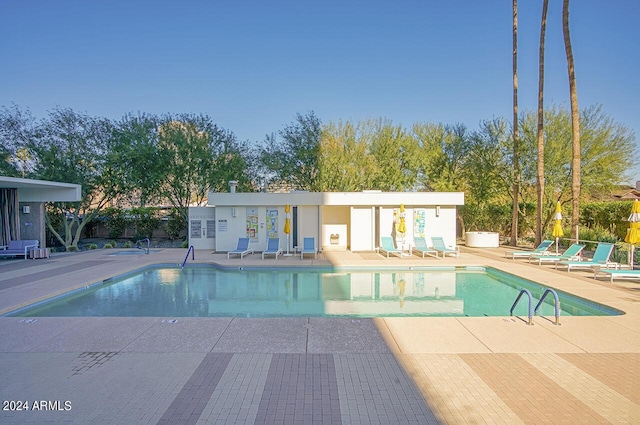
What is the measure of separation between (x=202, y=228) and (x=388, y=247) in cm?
859

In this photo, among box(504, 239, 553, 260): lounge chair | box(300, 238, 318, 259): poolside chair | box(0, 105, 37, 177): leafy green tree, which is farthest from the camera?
box(0, 105, 37, 177): leafy green tree

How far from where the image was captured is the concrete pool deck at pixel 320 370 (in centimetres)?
328

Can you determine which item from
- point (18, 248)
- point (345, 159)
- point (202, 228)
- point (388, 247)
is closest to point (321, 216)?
point (388, 247)

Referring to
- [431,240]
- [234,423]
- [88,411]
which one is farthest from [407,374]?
[431,240]

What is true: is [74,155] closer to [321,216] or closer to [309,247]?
[321,216]

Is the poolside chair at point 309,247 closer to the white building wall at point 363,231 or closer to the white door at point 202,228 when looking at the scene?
the white building wall at point 363,231

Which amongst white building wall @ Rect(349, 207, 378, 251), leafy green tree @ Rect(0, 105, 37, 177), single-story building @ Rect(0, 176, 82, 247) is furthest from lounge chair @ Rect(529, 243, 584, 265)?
leafy green tree @ Rect(0, 105, 37, 177)

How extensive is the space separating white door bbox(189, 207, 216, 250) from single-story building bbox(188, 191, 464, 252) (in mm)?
766

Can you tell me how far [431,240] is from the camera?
1598cm

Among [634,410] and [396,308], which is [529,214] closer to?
[396,308]

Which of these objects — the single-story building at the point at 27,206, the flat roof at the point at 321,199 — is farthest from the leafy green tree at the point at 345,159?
the single-story building at the point at 27,206

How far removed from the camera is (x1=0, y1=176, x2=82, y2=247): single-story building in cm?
1485

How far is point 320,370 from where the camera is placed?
4.16 metres

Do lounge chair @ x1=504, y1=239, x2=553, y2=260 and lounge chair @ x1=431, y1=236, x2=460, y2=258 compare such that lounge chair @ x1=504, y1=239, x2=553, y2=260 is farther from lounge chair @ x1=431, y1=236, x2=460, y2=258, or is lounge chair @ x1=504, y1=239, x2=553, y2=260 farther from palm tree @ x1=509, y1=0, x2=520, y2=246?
palm tree @ x1=509, y1=0, x2=520, y2=246
